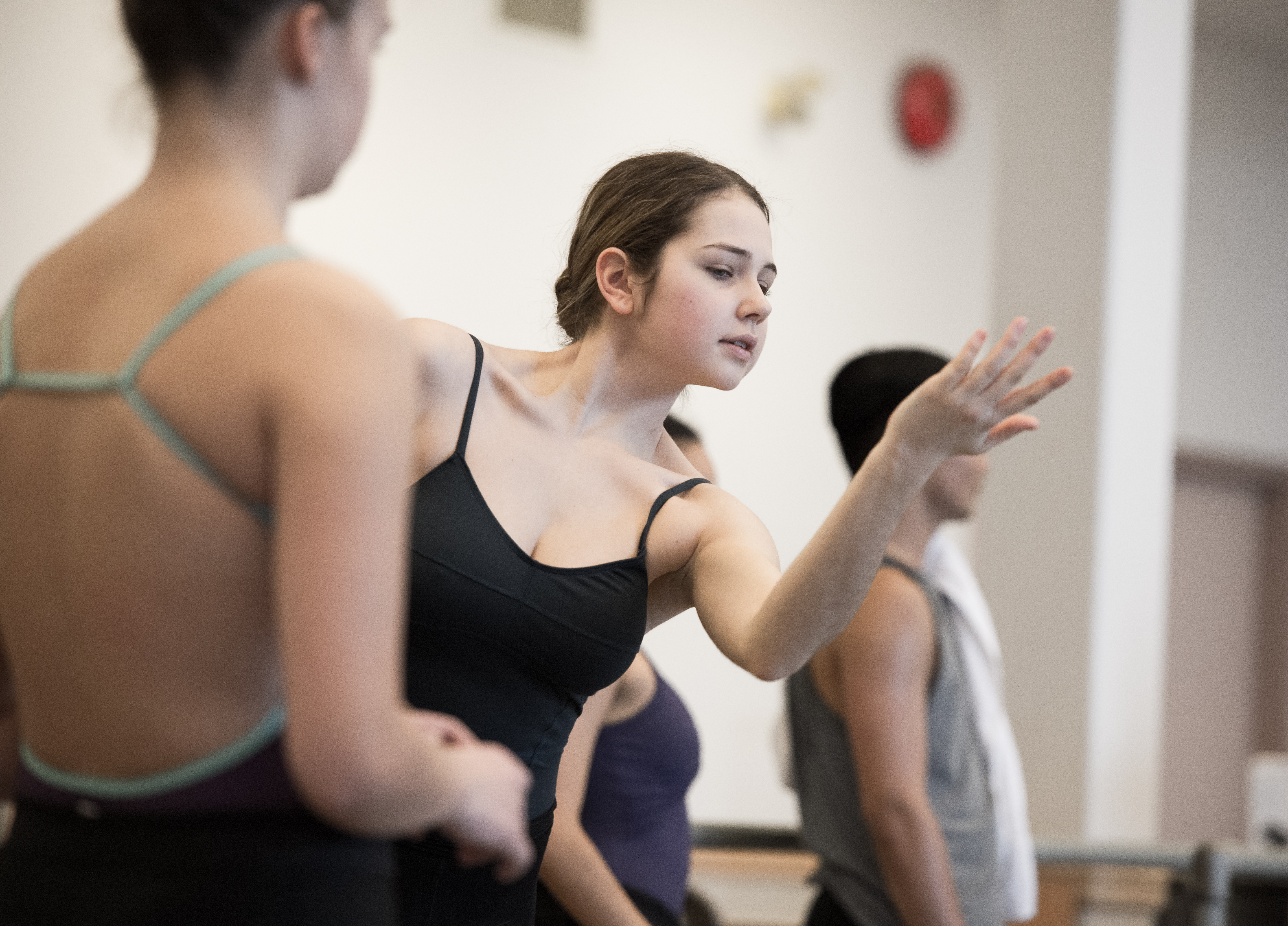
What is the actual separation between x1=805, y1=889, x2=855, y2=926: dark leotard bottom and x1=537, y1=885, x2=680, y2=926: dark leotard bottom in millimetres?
301

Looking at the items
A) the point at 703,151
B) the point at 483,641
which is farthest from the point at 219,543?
the point at 703,151

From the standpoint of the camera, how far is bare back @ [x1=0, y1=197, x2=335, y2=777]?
0.70 m

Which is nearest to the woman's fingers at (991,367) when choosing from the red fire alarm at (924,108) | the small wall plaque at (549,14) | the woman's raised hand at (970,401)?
the woman's raised hand at (970,401)

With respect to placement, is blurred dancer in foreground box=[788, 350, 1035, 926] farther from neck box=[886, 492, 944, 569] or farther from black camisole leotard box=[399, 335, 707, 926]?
black camisole leotard box=[399, 335, 707, 926]

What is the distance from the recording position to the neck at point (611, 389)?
140 cm

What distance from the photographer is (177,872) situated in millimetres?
729

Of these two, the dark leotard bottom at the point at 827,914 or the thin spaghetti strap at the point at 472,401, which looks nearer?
the thin spaghetti strap at the point at 472,401

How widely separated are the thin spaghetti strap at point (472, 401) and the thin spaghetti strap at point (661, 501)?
21 cm

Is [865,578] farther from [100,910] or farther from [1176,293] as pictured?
[1176,293]

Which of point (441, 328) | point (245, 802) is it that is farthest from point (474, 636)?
point (245, 802)

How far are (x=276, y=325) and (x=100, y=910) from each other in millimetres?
358

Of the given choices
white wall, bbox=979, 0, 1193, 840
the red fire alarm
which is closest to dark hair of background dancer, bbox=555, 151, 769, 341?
white wall, bbox=979, 0, 1193, 840

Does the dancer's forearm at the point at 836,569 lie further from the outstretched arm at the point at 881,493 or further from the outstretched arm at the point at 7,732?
the outstretched arm at the point at 7,732

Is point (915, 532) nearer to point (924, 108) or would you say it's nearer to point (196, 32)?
point (196, 32)
